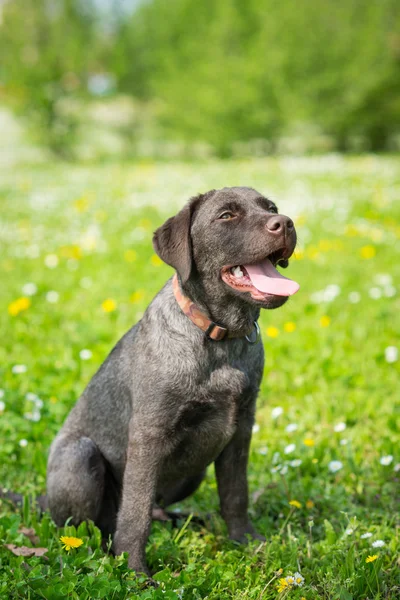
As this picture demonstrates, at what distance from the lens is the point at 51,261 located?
8.40 meters

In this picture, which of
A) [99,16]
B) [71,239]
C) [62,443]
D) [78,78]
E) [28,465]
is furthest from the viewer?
[99,16]

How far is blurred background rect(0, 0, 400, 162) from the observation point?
28484 millimetres

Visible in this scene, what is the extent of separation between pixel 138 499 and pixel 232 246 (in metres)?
1.30

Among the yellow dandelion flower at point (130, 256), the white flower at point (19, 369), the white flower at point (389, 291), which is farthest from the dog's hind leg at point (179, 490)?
the yellow dandelion flower at point (130, 256)

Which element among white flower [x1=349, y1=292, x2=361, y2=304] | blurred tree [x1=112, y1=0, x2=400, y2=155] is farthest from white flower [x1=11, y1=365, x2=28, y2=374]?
blurred tree [x1=112, y1=0, x2=400, y2=155]

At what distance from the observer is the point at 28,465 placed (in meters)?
4.16

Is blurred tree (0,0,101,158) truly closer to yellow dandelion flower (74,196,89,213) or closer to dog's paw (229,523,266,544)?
yellow dandelion flower (74,196,89,213)

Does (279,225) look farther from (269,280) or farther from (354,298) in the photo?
(354,298)

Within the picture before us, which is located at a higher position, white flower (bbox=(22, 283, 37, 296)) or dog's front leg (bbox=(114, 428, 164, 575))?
dog's front leg (bbox=(114, 428, 164, 575))

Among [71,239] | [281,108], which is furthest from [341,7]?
[71,239]

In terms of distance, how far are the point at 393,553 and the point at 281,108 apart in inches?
1092

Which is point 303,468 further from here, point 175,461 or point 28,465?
point 28,465

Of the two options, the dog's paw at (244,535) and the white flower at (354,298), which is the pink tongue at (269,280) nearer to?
the dog's paw at (244,535)

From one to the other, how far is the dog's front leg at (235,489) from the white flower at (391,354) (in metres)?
2.30
